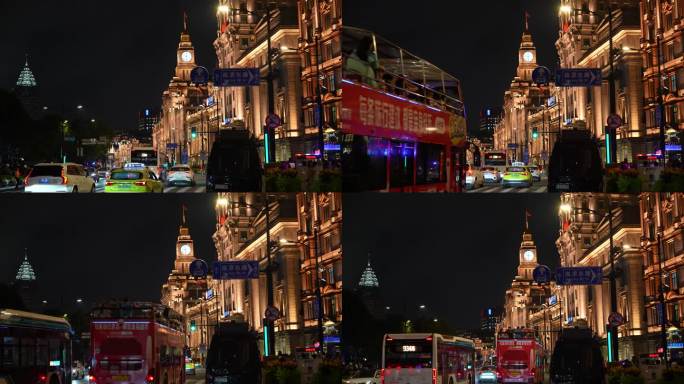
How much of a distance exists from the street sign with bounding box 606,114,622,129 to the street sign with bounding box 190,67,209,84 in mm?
9772

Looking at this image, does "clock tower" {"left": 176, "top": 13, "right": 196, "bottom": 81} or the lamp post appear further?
"clock tower" {"left": 176, "top": 13, "right": 196, "bottom": 81}

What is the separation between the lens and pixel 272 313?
96.1 feet

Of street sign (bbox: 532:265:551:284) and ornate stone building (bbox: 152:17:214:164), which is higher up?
ornate stone building (bbox: 152:17:214:164)

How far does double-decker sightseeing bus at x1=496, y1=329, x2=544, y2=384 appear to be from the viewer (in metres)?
31.5

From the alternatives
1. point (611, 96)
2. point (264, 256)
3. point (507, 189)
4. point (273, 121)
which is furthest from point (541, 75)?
point (264, 256)

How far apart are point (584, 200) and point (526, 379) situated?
577cm

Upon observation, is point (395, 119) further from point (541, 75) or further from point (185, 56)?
point (185, 56)

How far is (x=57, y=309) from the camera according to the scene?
98.4ft

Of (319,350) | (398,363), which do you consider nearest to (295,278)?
(319,350)

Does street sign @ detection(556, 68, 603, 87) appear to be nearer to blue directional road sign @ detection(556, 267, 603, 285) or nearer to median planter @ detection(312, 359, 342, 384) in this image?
blue directional road sign @ detection(556, 267, 603, 285)

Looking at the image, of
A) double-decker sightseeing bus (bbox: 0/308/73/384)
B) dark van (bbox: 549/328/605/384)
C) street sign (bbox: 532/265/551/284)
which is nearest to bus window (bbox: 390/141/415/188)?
street sign (bbox: 532/265/551/284)

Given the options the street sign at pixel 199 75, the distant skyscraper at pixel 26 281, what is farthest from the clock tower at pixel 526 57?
the distant skyscraper at pixel 26 281

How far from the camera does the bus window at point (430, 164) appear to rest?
25.9 meters

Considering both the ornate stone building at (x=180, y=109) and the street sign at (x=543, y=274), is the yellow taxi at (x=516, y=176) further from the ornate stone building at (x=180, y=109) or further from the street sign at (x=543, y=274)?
the ornate stone building at (x=180, y=109)
